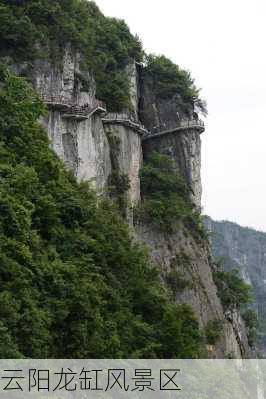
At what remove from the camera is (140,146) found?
3148cm

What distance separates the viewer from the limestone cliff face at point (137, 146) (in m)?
24.3

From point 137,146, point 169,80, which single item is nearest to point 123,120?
point 137,146

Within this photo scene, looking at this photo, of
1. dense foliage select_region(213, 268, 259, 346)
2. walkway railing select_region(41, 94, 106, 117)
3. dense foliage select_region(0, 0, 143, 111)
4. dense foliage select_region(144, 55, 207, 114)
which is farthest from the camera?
dense foliage select_region(144, 55, 207, 114)

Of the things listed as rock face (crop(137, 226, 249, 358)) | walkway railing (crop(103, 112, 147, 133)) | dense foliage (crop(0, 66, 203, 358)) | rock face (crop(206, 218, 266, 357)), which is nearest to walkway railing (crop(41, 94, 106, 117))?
walkway railing (crop(103, 112, 147, 133))

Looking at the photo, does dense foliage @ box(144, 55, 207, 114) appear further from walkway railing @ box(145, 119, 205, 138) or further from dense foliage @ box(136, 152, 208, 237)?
dense foliage @ box(136, 152, 208, 237)

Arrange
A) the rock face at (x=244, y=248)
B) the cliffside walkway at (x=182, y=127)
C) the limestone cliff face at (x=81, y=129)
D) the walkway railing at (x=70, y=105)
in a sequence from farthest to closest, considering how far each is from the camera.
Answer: the rock face at (x=244, y=248), the cliffside walkway at (x=182, y=127), the limestone cliff face at (x=81, y=129), the walkway railing at (x=70, y=105)

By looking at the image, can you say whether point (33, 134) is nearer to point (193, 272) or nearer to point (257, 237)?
point (193, 272)

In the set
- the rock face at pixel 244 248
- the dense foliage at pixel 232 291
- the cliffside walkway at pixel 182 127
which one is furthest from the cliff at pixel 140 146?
the rock face at pixel 244 248

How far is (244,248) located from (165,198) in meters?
105

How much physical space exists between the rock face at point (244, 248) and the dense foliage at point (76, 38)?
88194 millimetres

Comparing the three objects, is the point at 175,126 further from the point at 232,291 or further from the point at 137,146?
the point at 232,291

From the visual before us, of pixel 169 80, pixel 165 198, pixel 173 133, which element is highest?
pixel 169 80

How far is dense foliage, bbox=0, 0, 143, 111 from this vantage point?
75.9ft

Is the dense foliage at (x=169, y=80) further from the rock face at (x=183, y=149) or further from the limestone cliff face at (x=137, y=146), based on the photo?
the rock face at (x=183, y=149)
